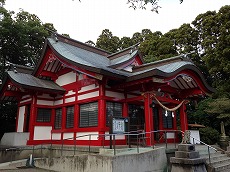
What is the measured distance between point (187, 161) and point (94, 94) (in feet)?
18.8

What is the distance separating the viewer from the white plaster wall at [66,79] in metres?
13.0

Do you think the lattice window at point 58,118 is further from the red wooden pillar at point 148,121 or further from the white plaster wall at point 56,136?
the red wooden pillar at point 148,121

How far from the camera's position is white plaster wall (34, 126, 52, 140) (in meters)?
12.8

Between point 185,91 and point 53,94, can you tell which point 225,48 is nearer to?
point 185,91

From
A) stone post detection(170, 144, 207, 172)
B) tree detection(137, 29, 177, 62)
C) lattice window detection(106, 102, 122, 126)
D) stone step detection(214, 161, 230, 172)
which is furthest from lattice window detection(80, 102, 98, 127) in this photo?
tree detection(137, 29, 177, 62)

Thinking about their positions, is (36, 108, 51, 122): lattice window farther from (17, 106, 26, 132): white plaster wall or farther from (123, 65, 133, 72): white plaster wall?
(123, 65, 133, 72): white plaster wall

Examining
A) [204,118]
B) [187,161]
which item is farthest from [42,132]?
[204,118]

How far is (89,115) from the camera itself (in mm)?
11133

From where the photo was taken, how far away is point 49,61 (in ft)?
45.6

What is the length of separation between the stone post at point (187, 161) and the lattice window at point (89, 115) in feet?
14.8

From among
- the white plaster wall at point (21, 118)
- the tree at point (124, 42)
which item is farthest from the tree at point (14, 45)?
the tree at point (124, 42)

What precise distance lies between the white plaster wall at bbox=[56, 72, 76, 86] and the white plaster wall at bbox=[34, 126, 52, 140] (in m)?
3.07

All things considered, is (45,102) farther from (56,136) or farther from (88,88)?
(88,88)

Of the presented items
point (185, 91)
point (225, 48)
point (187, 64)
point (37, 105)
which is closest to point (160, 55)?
point (225, 48)
